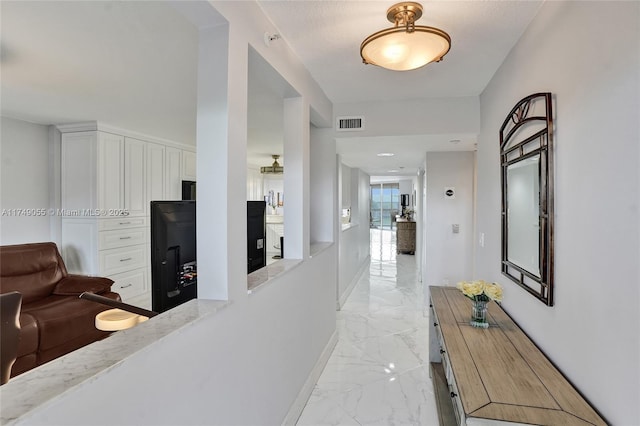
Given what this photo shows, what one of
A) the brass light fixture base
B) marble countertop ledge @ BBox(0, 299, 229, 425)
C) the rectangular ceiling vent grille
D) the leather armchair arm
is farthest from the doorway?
marble countertop ledge @ BBox(0, 299, 229, 425)

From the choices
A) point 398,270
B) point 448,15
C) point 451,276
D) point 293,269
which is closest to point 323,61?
point 448,15

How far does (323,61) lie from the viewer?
2.34 meters

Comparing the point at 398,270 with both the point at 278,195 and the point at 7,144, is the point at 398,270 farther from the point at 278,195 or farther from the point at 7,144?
the point at 7,144

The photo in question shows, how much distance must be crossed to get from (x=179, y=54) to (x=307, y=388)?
2515 millimetres

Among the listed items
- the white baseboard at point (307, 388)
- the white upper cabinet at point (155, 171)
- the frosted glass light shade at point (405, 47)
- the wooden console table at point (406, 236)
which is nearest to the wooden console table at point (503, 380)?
the white baseboard at point (307, 388)

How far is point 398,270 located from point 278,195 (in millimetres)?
3454

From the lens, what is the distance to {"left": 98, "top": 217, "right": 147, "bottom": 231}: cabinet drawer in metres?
4.19

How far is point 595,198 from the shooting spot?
1191mm

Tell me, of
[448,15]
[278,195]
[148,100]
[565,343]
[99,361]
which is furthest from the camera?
[278,195]

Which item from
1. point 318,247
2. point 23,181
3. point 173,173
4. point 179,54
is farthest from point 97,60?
point 173,173

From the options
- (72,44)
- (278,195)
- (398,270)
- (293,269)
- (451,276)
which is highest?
(72,44)

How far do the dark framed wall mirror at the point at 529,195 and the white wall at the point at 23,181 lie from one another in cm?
491

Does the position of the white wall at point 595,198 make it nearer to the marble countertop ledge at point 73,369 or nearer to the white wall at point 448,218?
the marble countertop ledge at point 73,369

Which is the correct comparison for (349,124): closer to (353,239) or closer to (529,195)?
(529,195)
